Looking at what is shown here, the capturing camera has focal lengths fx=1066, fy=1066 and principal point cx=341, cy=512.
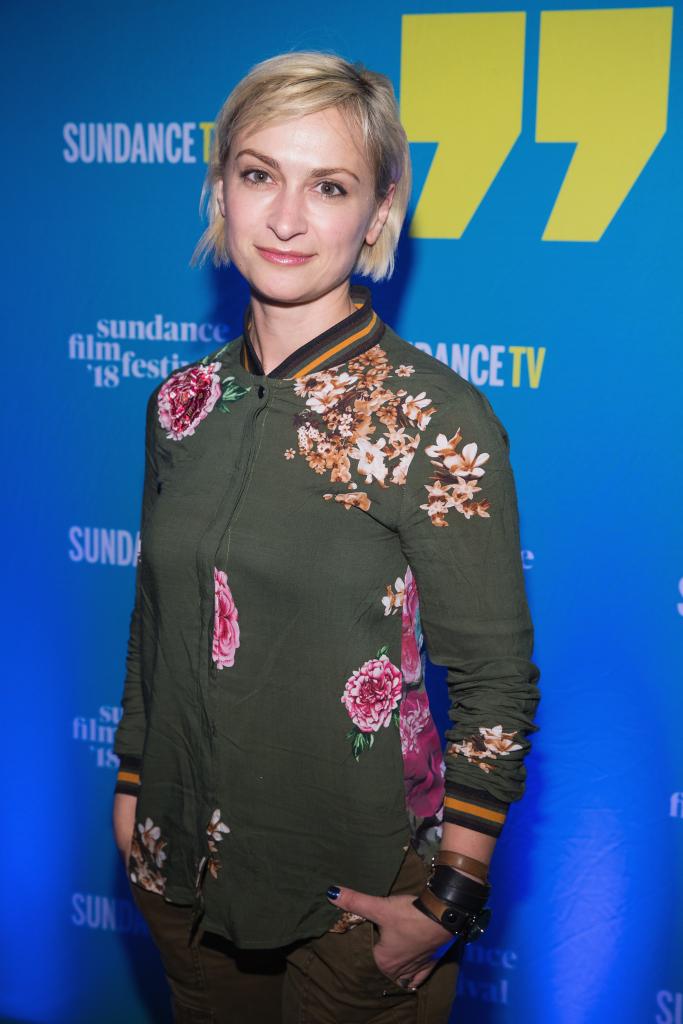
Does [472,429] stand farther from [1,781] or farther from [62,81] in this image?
[1,781]

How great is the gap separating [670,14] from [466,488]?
3.56ft

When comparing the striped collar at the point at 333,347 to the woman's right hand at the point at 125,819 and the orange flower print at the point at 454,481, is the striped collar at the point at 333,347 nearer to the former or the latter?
the orange flower print at the point at 454,481

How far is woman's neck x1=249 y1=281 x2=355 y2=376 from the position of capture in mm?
1429

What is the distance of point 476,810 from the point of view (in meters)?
1.32

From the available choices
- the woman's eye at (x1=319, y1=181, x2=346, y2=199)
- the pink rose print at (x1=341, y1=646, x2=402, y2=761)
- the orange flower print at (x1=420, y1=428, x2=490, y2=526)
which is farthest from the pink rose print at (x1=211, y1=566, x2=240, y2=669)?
the woman's eye at (x1=319, y1=181, x2=346, y2=199)

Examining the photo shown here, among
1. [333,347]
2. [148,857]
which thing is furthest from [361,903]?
[333,347]

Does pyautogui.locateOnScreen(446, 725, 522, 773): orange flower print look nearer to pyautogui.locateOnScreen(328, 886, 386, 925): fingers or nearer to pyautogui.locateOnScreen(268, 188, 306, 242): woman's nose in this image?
pyautogui.locateOnScreen(328, 886, 386, 925): fingers

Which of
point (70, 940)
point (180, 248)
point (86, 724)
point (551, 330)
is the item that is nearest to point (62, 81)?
point (180, 248)

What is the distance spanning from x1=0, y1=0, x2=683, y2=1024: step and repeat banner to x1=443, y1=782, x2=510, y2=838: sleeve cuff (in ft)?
2.82

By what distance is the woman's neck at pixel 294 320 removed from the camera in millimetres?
1429

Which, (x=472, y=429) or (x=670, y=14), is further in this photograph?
(x=670, y=14)

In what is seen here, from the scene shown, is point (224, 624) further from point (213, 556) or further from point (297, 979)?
point (297, 979)

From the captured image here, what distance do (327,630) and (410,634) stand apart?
125mm

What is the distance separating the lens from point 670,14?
1833 millimetres
